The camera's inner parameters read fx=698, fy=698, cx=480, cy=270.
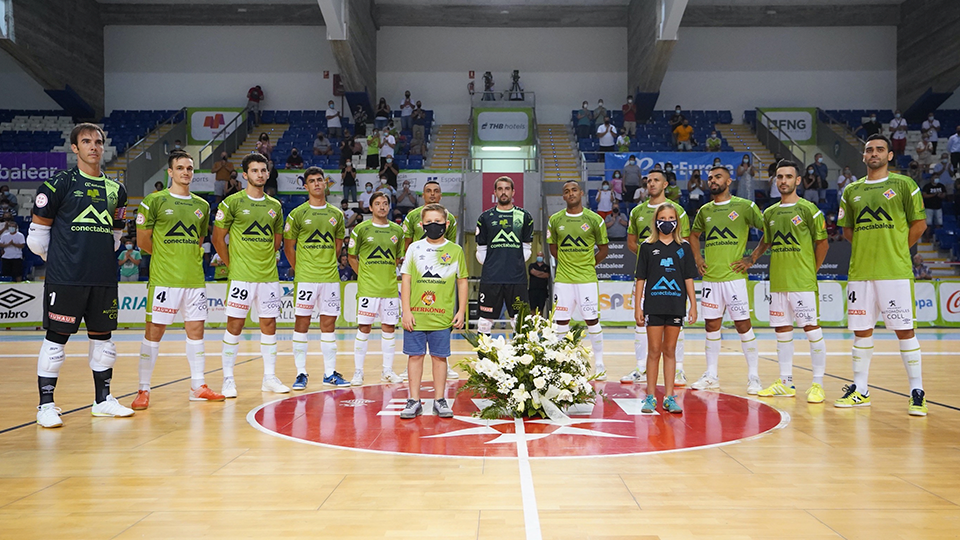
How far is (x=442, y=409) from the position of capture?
6.29m

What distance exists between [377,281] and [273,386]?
67.2 inches

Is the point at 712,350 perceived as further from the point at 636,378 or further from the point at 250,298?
the point at 250,298

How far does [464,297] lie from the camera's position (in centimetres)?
628

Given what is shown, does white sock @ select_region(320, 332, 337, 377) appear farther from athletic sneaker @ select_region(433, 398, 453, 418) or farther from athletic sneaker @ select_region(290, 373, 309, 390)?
athletic sneaker @ select_region(433, 398, 453, 418)

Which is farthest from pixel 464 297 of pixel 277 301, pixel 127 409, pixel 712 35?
pixel 712 35

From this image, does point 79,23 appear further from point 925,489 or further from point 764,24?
point 925,489

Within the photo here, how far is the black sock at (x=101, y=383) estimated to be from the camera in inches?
253

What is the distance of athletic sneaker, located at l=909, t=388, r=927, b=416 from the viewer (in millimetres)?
6375

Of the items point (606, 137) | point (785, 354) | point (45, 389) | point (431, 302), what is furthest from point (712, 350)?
point (606, 137)

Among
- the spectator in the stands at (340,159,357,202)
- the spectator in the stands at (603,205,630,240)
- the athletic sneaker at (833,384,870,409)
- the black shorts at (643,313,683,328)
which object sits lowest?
the athletic sneaker at (833,384,870,409)

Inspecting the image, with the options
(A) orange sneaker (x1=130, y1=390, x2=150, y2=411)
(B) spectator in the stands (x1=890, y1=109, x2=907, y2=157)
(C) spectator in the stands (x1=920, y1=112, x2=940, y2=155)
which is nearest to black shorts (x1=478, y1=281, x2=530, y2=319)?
(A) orange sneaker (x1=130, y1=390, x2=150, y2=411)

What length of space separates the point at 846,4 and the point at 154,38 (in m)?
27.5

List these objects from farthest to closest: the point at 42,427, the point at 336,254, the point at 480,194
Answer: the point at 480,194, the point at 336,254, the point at 42,427

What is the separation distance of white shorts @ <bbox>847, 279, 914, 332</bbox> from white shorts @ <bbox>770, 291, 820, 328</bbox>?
0.42 m
